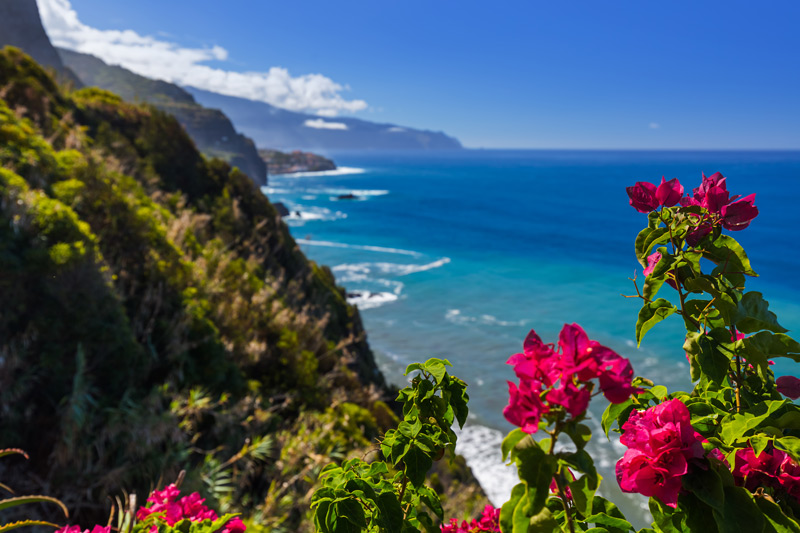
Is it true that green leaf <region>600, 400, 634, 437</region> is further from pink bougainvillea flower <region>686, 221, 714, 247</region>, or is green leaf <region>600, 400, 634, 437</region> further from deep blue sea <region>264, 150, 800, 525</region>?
deep blue sea <region>264, 150, 800, 525</region>

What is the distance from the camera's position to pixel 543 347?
84 cm

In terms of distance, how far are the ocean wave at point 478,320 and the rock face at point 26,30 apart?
270ft

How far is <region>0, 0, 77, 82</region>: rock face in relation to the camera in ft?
249

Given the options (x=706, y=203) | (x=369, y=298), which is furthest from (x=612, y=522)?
(x=369, y=298)

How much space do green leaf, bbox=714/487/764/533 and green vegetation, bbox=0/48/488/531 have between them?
2.37m

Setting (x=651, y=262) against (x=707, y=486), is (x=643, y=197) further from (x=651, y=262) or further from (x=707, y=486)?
(x=707, y=486)

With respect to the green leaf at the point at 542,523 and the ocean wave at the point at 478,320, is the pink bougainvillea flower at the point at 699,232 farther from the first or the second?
the ocean wave at the point at 478,320

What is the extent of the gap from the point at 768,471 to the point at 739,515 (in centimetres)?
27

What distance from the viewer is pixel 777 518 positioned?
37.4 inches

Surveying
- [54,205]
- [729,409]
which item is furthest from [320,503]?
[54,205]

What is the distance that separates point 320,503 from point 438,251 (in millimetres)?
43891

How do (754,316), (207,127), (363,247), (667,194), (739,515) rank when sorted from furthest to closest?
(207,127) → (363,247) → (667,194) → (754,316) → (739,515)

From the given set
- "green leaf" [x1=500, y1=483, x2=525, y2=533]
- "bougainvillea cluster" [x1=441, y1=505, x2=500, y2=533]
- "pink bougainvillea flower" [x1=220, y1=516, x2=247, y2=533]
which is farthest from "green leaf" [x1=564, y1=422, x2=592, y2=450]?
"pink bougainvillea flower" [x1=220, y1=516, x2=247, y2=533]

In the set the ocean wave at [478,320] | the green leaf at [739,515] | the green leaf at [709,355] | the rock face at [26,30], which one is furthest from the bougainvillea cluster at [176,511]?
the rock face at [26,30]
